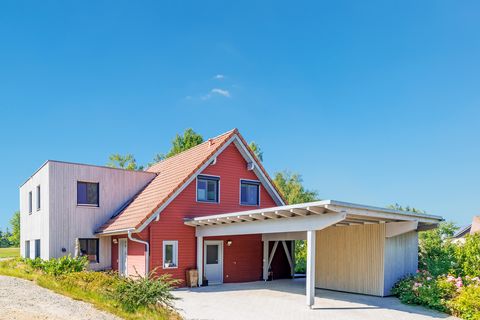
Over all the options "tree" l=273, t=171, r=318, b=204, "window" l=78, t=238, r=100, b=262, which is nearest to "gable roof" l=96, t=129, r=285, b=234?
"window" l=78, t=238, r=100, b=262

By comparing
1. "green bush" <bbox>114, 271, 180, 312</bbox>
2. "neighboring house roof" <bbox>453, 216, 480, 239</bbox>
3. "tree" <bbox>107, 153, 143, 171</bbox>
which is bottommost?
"neighboring house roof" <bbox>453, 216, 480, 239</bbox>

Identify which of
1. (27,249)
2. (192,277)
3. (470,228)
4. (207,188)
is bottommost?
(470,228)

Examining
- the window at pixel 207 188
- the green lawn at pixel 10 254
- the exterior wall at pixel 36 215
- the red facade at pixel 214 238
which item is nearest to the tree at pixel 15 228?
the green lawn at pixel 10 254

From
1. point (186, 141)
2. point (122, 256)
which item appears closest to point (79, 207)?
point (122, 256)

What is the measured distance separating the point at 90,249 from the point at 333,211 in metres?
11.4

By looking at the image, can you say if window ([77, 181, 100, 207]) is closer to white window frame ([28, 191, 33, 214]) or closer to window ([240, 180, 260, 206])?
white window frame ([28, 191, 33, 214])

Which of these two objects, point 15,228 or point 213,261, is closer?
point 213,261

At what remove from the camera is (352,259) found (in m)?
13.6

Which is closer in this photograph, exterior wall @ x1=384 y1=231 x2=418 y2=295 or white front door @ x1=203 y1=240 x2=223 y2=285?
exterior wall @ x1=384 y1=231 x2=418 y2=295

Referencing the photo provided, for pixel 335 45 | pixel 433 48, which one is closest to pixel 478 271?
pixel 433 48

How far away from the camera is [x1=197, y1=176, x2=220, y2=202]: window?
16438 millimetres

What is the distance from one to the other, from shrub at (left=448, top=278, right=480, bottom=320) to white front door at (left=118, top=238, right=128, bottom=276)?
38.5ft

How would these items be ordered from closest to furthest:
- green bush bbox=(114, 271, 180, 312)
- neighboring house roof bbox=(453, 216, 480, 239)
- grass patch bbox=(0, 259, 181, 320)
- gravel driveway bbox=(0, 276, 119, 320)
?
1. gravel driveway bbox=(0, 276, 119, 320)
2. grass patch bbox=(0, 259, 181, 320)
3. green bush bbox=(114, 271, 180, 312)
4. neighboring house roof bbox=(453, 216, 480, 239)

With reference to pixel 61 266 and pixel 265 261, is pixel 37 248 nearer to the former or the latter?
pixel 61 266
